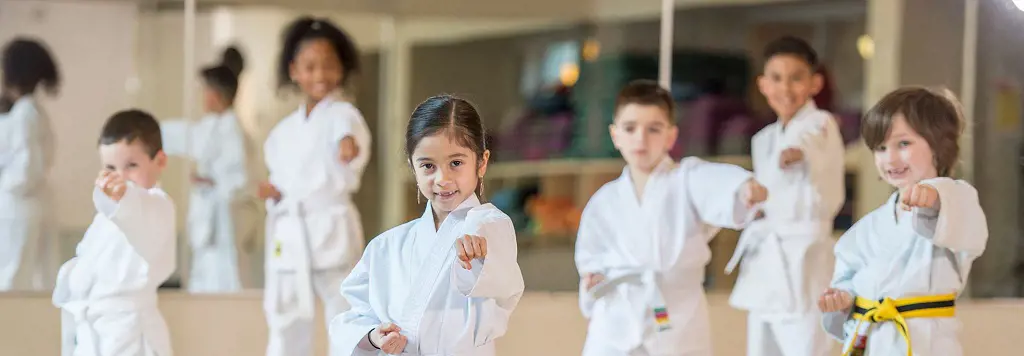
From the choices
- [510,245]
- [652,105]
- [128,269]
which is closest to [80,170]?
[128,269]

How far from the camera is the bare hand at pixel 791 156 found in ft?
12.1

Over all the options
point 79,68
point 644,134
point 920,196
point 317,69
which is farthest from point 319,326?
point 920,196

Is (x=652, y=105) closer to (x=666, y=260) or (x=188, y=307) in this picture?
(x=666, y=260)

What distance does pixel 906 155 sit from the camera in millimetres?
2855

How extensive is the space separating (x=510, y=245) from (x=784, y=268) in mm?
1515

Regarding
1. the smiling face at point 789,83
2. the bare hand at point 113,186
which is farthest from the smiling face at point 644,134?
the bare hand at point 113,186

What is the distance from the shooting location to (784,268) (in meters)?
3.65

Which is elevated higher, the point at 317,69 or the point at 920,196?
the point at 317,69

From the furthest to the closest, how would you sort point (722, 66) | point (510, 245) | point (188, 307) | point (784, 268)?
1. point (722, 66)
2. point (188, 307)
3. point (784, 268)
4. point (510, 245)

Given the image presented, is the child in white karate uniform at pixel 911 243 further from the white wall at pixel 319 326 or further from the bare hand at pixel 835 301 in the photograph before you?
the white wall at pixel 319 326

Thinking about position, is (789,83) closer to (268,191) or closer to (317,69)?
(317,69)

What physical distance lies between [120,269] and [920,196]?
197 centimetres

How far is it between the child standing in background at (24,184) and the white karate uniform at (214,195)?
423 millimetres

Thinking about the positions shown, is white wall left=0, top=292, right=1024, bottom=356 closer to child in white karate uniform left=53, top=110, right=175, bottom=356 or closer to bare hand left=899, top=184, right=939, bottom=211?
child in white karate uniform left=53, top=110, right=175, bottom=356
